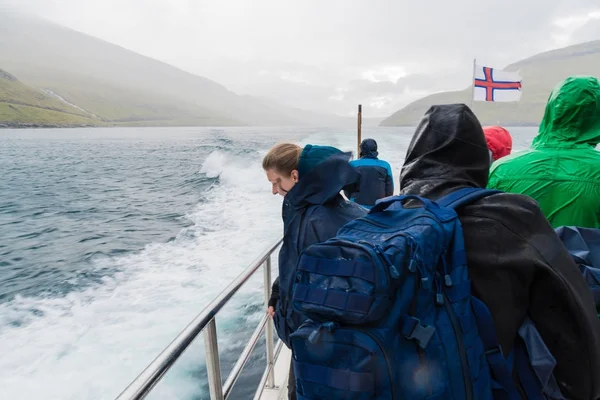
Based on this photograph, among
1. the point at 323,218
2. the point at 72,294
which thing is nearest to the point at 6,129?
the point at 72,294

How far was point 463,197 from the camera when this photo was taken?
87 centimetres

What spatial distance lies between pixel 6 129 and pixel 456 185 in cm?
10218

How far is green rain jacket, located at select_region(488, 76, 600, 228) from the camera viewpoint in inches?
50.2

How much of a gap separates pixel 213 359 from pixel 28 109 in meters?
118

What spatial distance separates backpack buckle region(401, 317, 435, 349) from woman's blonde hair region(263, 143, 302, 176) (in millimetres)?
1101

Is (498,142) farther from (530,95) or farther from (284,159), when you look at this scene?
(530,95)

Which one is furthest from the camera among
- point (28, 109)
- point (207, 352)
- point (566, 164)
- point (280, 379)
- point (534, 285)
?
point (28, 109)

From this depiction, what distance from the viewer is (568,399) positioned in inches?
35.2

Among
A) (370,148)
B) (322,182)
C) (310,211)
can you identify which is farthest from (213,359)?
(370,148)

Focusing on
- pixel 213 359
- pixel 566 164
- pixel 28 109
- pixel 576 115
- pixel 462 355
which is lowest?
pixel 213 359

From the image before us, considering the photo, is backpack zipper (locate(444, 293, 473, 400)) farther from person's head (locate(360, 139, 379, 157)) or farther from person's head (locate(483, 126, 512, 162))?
person's head (locate(360, 139, 379, 157))

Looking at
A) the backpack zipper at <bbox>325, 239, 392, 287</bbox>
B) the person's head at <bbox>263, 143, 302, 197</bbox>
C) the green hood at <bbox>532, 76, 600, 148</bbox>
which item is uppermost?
the green hood at <bbox>532, 76, 600, 148</bbox>

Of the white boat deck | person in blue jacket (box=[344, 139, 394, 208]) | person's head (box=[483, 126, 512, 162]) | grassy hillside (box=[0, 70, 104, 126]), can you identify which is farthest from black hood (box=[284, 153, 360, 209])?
grassy hillside (box=[0, 70, 104, 126])

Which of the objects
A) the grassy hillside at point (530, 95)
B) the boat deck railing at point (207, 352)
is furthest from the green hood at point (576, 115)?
the grassy hillside at point (530, 95)
